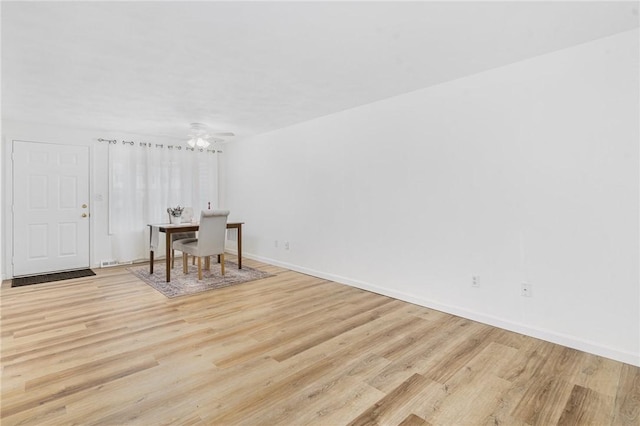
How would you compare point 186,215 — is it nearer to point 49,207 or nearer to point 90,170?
point 90,170

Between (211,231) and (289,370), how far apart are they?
8.70ft

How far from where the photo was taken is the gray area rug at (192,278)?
3867mm

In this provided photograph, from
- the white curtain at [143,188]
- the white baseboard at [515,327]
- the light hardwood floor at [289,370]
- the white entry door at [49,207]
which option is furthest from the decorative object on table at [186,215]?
the white baseboard at [515,327]

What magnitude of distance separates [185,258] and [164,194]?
5.47 feet

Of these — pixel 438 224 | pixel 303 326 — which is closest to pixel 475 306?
pixel 438 224

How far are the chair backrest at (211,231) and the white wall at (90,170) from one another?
177 centimetres

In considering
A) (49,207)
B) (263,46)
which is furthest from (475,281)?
(49,207)

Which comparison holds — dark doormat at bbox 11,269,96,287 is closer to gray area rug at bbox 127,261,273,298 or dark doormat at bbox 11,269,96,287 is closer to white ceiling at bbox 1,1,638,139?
gray area rug at bbox 127,261,273,298

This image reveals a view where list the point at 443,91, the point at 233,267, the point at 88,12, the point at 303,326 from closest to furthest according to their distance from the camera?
the point at 88,12 < the point at 303,326 < the point at 443,91 < the point at 233,267

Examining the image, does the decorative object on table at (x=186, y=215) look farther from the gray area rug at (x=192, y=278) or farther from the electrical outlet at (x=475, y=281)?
the electrical outlet at (x=475, y=281)

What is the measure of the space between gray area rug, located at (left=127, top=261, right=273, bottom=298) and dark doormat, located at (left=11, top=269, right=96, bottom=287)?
0.60m

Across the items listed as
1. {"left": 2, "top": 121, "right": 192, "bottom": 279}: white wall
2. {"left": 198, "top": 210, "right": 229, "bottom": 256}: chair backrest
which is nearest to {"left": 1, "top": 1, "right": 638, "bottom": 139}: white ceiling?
{"left": 2, "top": 121, "right": 192, "bottom": 279}: white wall

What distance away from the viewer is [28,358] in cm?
223

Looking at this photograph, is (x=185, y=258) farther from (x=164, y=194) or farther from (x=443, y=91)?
(x=443, y=91)
